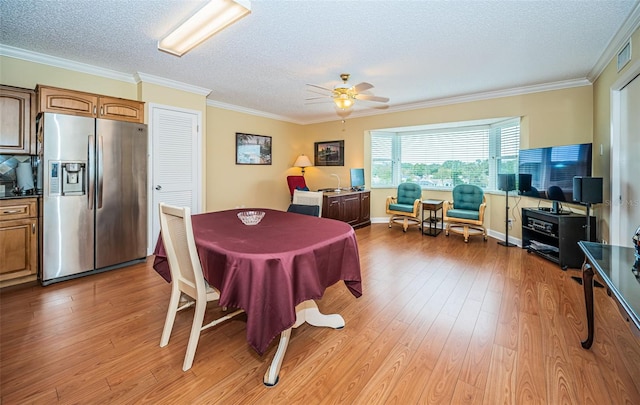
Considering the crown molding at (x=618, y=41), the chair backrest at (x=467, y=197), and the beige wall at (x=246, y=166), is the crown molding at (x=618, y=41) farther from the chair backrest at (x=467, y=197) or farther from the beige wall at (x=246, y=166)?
the beige wall at (x=246, y=166)

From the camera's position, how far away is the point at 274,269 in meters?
1.44

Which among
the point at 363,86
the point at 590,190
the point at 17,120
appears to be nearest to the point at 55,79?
the point at 17,120

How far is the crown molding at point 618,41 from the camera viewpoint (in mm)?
2389

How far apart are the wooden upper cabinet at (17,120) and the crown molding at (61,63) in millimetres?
468

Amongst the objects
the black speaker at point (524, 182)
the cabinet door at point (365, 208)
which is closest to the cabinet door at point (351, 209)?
the cabinet door at point (365, 208)

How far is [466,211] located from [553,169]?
1.48 meters

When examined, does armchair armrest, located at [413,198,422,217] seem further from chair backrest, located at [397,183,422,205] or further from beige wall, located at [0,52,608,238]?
beige wall, located at [0,52,608,238]

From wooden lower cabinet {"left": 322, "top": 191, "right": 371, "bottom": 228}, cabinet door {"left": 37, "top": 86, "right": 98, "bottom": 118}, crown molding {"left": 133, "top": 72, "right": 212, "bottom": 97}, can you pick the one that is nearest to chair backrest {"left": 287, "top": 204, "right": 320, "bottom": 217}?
wooden lower cabinet {"left": 322, "top": 191, "right": 371, "bottom": 228}

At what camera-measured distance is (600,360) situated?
1754mm

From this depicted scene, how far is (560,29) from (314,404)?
3674 mm

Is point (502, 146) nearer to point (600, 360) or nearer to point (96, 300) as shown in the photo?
point (600, 360)

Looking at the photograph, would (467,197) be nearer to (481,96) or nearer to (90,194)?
(481,96)

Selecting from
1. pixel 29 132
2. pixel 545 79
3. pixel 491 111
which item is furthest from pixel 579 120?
pixel 29 132

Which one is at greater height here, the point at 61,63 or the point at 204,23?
the point at 61,63
